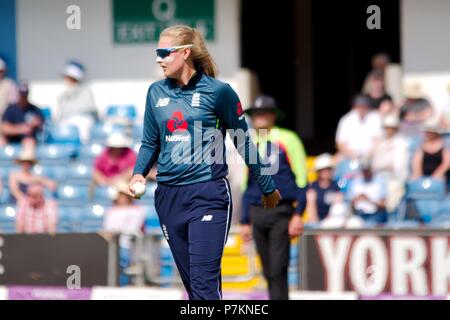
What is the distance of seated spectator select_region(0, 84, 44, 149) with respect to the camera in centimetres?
1527

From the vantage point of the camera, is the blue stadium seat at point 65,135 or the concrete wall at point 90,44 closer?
the blue stadium seat at point 65,135

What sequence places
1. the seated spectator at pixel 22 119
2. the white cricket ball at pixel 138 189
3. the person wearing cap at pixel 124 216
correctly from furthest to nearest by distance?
1. the seated spectator at pixel 22 119
2. the person wearing cap at pixel 124 216
3. the white cricket ball at pixel 138 189

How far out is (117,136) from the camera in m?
13.6

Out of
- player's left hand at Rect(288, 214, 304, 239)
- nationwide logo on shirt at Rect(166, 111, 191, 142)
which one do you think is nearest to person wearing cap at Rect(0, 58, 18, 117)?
player's left hand at Rect(288, 214, 304, 239)

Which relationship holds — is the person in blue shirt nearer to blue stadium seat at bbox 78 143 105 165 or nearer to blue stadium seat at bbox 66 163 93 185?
blue stadium seat at bbox 66 163 93 185

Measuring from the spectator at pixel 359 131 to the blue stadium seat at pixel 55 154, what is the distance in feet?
10.9

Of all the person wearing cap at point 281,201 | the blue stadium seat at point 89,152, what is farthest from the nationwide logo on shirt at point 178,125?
the blue stadium seat at point 89,152

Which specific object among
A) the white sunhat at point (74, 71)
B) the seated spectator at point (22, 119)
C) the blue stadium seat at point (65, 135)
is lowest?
the blue stadium seat at point (65, 135)

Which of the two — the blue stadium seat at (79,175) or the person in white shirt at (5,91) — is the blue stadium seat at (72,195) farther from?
the person in white shirt at (5,91)

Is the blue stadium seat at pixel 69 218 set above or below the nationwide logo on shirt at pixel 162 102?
below

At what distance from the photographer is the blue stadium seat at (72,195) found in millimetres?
13648

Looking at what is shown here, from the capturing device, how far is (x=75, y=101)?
618 inches

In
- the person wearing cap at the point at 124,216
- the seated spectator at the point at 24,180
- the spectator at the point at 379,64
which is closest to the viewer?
the person wearing cap at the point at 124,216
